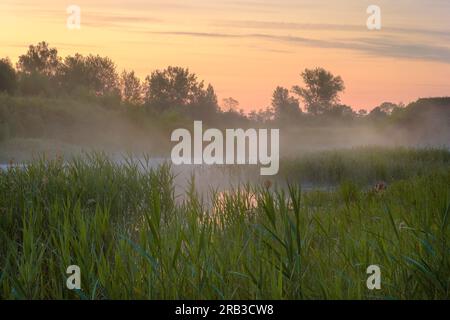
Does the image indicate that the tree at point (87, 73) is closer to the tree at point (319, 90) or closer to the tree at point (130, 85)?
the tree at point (130, 85)

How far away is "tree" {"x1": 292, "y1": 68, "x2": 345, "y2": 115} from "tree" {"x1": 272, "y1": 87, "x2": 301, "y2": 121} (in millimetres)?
1674

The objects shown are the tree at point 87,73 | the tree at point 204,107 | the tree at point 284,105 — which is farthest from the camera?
the tree at point 284,105

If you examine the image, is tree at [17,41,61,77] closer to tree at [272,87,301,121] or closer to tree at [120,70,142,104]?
tree at [120,70,142,104]

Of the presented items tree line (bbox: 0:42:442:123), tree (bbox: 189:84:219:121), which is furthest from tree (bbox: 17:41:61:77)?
tree (bbox: 189:84:219:121)

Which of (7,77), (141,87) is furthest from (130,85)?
(7,77)

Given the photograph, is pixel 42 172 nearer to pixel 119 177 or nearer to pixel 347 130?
pixel 119 177

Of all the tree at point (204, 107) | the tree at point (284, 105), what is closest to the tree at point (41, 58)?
the tree at point (204, 107)

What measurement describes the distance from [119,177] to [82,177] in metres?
0.68

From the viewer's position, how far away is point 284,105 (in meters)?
63.8

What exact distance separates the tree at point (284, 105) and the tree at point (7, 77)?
1081 inches

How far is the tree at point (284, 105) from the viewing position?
6034cm

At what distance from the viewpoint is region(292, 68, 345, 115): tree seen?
55.8m

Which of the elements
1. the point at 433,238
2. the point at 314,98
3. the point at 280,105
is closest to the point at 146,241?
the point at 433,238

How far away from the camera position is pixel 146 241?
16.6 ft
